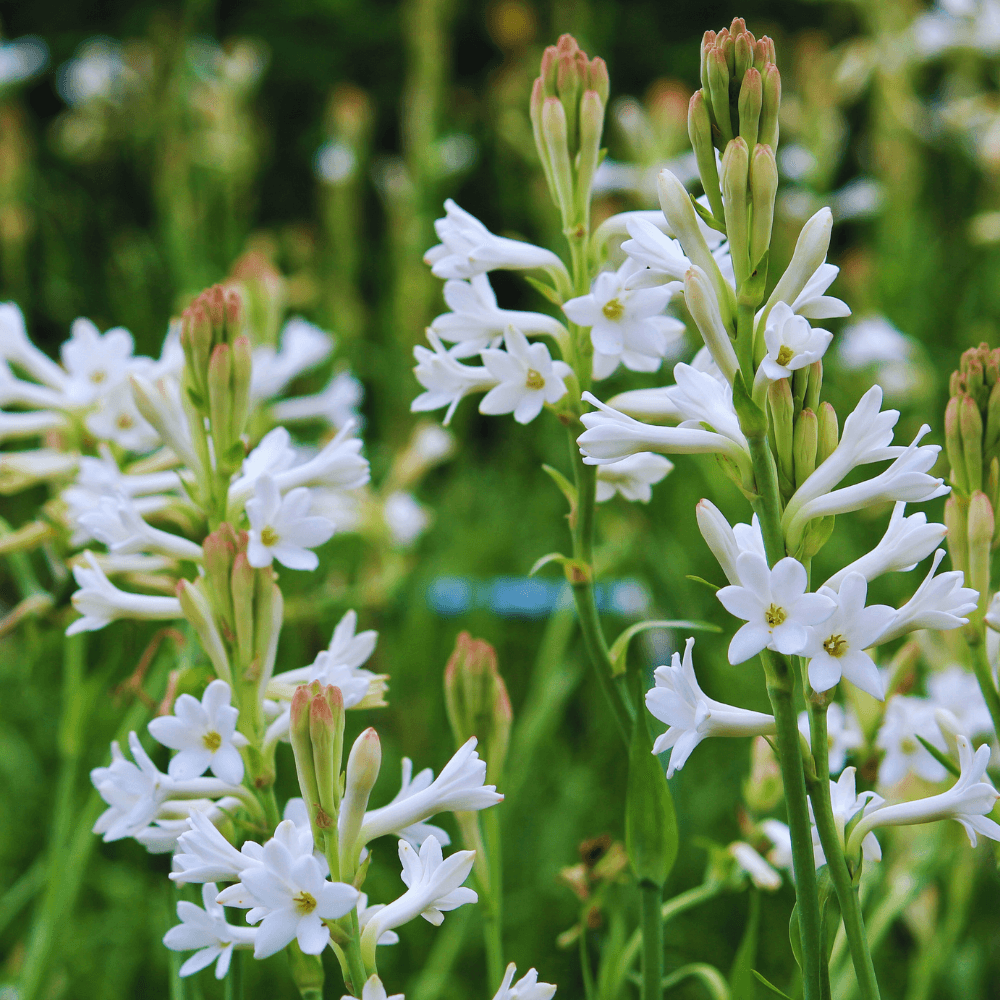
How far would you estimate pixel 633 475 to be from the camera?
3.70 ft

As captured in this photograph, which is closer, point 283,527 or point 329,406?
point 283,527

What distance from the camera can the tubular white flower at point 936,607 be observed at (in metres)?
0.80

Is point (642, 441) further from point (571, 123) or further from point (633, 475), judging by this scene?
point (571, 123)

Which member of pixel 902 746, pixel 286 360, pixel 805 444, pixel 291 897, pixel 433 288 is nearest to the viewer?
pixel 291 897

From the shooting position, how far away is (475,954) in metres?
2.06

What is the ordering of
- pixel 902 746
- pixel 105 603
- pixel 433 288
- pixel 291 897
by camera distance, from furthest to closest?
1. pixel 433 288
2. pixel 902 746
3. pixel 105 603
4. pixel 291 897

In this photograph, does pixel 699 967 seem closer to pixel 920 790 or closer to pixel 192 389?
pixel 920 790

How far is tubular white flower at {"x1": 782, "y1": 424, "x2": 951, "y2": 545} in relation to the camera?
80cm

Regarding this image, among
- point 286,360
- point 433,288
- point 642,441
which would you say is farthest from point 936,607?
point 433,288

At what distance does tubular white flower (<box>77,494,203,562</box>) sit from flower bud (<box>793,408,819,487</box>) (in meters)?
0.61

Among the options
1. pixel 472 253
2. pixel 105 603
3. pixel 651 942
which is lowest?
pixel 651 942

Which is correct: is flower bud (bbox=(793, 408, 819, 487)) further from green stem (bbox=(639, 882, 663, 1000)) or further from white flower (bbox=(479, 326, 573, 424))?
green stem (bbox=(639, 882, 663, 1000))

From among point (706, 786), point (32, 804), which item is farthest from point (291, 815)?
point (32, 804)

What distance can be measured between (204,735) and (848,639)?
1.78ft
